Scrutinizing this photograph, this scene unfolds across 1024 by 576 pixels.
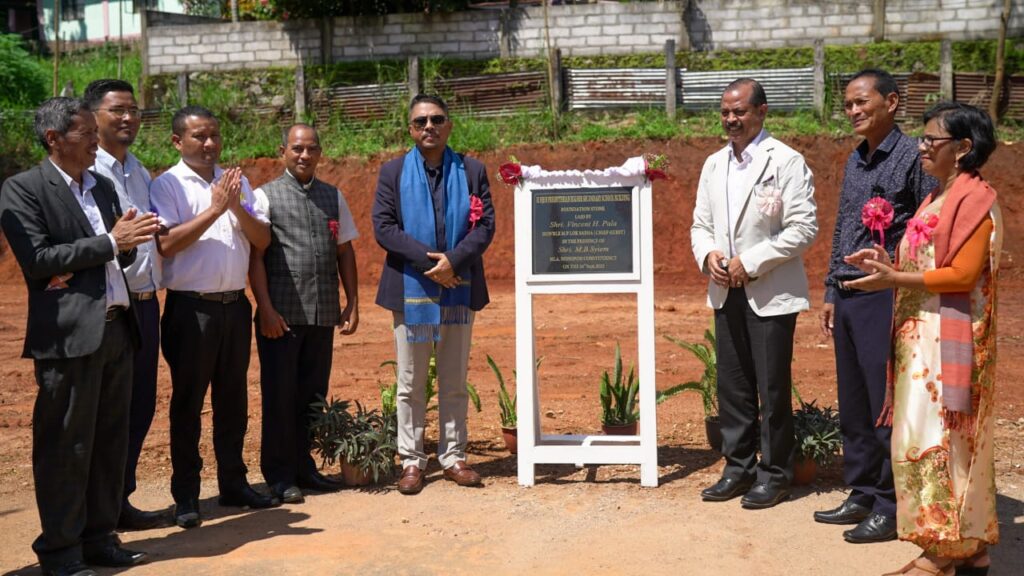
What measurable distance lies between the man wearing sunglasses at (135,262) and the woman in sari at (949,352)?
344cm

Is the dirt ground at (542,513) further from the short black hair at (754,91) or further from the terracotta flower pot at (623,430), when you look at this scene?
the short black hair at (754,91)

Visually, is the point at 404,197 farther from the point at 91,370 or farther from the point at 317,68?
the point at 317,68

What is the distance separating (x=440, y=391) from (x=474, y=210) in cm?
111

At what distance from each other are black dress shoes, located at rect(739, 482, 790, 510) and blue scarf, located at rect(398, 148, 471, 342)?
1.87m

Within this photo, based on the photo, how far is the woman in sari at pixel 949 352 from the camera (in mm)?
4297

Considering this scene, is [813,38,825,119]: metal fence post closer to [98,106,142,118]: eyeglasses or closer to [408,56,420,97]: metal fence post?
[408,56,420,97]: metal fence post

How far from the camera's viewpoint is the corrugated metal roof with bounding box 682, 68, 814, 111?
673 inches

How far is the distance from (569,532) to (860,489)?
1525mm

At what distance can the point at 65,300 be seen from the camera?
4555 mm

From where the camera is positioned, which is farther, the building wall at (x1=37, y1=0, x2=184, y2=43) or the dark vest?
the building wall at (x1=37, y1=0, x2=184, y2=43)

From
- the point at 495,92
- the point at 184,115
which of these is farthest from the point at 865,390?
the point at 495,92

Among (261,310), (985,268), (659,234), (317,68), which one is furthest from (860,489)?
(317,68)

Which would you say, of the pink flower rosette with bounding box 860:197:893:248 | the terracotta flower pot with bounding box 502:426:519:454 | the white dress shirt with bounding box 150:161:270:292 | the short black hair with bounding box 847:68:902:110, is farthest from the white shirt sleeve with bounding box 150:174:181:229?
the short black hair with bounding box 847:68:902:110

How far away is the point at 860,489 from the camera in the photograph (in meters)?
5.35
